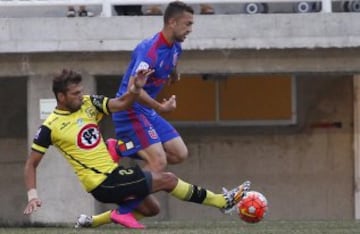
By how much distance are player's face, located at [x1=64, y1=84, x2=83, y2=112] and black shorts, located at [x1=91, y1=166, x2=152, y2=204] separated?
574 mm

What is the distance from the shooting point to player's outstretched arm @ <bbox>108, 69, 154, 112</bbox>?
916 cm

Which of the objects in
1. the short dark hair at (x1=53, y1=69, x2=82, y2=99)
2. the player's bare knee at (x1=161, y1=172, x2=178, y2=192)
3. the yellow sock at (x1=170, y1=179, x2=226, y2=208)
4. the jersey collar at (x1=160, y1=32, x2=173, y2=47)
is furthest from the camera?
the jersey collar at (x1=160, y1=32, x2=173, y2=47)

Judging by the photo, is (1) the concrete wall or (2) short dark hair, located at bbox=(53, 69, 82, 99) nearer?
(2) short dark hair, located at bbox=(53, 69, 82, 99)

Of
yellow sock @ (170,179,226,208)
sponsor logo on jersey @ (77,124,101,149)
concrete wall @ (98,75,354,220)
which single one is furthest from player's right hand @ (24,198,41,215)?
concrete wall @ (98,75,354,220)

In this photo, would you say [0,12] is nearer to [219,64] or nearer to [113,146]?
[219,64]

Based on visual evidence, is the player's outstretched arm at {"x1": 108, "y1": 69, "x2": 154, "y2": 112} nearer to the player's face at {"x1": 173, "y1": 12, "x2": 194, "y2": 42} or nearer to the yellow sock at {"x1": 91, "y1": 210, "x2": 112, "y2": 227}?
the player's face at {"x1": 173, "y1": 12, "x2": 194, "y2": 42}

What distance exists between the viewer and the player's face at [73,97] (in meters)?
9.16

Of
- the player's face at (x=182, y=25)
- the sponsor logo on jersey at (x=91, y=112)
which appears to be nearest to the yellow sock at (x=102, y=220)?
the sponsor logo on jersey at (x=91, y=112)

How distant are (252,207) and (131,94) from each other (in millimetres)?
1261

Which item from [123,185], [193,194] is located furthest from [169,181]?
[123,185]

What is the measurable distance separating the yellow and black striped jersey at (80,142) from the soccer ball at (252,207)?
1039mm

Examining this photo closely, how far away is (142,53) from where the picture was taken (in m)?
9.88

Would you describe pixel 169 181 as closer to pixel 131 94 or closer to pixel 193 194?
pixel 193 194

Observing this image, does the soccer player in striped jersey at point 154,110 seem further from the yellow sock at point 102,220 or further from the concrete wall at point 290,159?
the concrete wall at point 290,159
